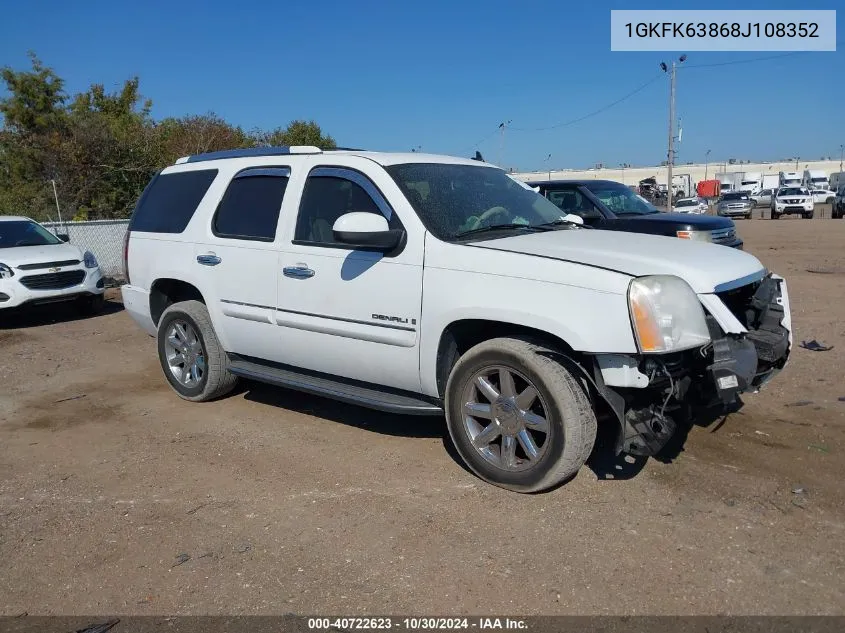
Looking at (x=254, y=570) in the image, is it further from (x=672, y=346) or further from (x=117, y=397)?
(x=117, y=397)

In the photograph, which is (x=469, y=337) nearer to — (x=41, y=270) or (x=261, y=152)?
(x=261, y=152)

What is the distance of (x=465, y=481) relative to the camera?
167 inches

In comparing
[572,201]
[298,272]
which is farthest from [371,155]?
[572,201]

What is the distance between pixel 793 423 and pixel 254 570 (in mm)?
3816

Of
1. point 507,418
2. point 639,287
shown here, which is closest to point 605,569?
point 507,418

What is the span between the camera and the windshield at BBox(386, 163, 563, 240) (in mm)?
4434

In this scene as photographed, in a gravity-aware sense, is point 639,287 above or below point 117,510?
above

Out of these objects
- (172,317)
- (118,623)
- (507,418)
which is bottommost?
(118,623)

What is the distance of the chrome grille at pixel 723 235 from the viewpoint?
10.2 meters

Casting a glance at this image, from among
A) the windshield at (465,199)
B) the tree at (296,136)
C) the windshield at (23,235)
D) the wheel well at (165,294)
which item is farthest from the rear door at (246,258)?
the tree at (296,136)

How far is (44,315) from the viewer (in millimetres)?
11477

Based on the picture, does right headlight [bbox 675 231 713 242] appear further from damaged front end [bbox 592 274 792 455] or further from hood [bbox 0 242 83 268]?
hood [bbox 0 242 83 268]

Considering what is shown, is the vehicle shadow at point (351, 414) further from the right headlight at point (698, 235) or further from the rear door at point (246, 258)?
the right headlight at point (698, 235)

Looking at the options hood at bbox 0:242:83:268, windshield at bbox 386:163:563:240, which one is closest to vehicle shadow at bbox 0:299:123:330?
hood at bbox 0:242:83:268
